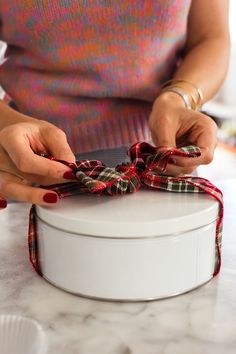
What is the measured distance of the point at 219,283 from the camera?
1.81 ft

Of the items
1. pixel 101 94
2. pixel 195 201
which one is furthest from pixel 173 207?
pixel 101 94

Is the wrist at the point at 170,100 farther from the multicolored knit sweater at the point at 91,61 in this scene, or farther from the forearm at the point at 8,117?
the forearm at the point at 8,117

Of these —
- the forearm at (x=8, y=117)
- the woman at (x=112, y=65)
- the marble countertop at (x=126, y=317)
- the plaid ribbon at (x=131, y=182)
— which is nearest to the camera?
the marble countertop at (x=126, y=317)

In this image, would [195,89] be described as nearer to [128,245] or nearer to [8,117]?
[8,117]

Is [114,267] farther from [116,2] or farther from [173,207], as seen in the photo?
[116,2]

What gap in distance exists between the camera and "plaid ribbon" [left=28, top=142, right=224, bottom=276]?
1.76ft

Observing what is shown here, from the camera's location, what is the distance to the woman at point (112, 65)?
2.56 feet

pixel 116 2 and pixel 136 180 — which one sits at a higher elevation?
pixel 116 2

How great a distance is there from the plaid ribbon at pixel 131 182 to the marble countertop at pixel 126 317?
3 cm

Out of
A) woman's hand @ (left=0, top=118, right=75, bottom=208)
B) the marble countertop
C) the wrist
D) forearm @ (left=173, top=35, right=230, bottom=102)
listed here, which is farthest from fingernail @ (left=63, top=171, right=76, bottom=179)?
forearm @ (left=173, top=35, right=230, bottom=102)

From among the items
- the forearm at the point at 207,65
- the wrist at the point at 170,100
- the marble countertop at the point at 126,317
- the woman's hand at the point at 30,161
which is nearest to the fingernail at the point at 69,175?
the woman's hand at the point at 30,161

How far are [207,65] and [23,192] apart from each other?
0.44 m

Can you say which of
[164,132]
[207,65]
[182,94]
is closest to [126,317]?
[164,132]

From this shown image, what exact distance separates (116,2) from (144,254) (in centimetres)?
44
